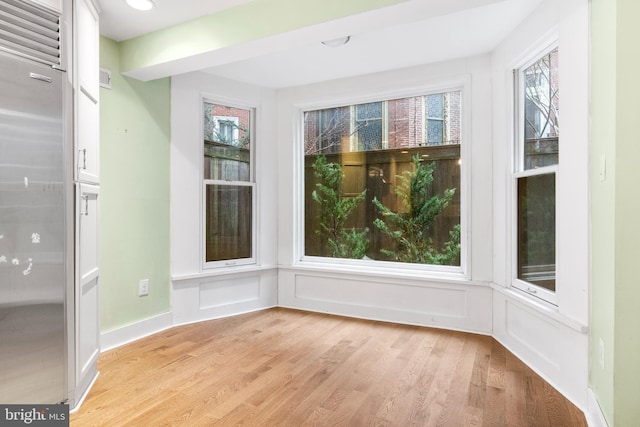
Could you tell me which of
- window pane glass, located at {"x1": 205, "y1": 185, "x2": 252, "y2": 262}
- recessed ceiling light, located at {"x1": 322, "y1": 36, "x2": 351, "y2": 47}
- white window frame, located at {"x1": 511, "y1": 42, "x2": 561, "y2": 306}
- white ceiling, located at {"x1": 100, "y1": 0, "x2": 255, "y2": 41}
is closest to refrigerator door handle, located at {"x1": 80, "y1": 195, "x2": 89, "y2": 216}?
white ceiling, located at {"x1": 100, "y1": 0, "x2": 255, "y2": 41}

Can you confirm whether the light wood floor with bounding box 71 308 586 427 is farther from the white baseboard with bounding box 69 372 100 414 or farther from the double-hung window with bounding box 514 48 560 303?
the double-hung window with bounding box 514 48 560 303

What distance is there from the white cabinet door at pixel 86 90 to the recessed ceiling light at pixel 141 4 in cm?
23

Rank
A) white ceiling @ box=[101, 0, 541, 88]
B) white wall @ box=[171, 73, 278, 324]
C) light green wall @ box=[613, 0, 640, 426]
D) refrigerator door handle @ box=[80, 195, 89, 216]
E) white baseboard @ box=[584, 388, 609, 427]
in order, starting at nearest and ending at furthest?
light green wall @ box=[613, 0, 640, 426] < white baseboard @ box=[584, 388, 609, 427] < refrigerator door handle @ box=[80, 195, 89, 216] < white ceiling @ box=[101, 0, 541, 88] < white wall @ box=[171, 73, 278, 324]

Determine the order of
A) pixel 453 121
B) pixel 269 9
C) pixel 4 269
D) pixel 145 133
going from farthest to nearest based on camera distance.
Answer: pixel 453 121, pixel 145 133, pixel 269 9, pixel 4 269

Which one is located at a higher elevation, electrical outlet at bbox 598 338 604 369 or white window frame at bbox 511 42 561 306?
white window frame at bbox 511 42 561 306

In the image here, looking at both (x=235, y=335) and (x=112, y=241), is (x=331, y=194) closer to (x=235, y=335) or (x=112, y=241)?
(x=235, y=335)

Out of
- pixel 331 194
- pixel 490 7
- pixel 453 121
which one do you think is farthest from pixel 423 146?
pixel 490 7

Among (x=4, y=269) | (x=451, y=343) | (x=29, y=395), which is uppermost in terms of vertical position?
(x=4, y=269)

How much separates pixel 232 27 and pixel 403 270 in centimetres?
264

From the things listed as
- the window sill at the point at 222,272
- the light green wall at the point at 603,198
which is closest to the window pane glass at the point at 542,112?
the light green wall at the point at 603,198

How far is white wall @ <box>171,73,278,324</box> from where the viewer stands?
3498mm

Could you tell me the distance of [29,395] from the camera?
1.79 metres

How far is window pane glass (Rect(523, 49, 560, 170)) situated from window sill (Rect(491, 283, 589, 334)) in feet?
3.16

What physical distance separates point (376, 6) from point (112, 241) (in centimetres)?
265
